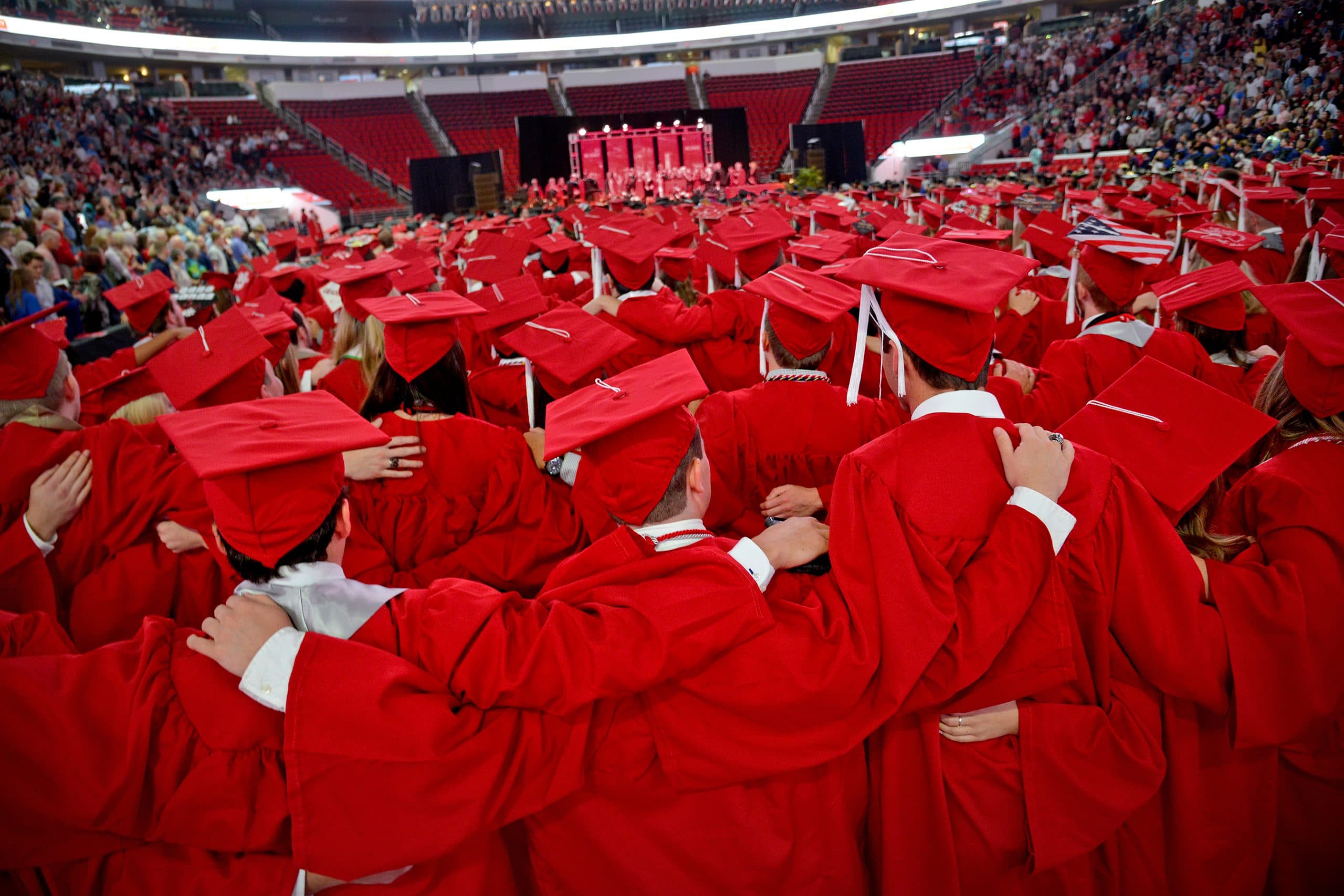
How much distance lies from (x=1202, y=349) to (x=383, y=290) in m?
3.49

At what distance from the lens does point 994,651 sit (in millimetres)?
1324

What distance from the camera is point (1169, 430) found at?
1635mm

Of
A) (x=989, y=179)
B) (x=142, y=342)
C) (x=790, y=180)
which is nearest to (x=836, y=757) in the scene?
(x=142, y=342)

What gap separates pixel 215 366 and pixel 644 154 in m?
23.8

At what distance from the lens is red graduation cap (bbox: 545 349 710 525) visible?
1433 mm

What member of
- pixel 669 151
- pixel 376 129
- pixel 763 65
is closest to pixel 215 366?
pixel 669 151

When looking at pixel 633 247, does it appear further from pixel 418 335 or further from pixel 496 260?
pixel 418 335

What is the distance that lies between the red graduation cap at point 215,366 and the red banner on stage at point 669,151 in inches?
930

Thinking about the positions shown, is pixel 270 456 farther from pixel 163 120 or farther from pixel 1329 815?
pixel 163 120

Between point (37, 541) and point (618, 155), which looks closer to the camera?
point (37, 541)

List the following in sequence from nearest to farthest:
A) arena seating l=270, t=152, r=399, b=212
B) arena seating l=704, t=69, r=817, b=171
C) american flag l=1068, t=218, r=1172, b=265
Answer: american flag l=1068, t=218, r=1172, b=265, arena seating l=270, t=152, r=399, b=212, arena seating l=704, t=69, r=817, b=171

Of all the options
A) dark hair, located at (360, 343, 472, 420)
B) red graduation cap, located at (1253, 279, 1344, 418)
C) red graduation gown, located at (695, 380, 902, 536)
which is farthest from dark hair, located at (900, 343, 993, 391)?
dark hair, located at (360, 343, 472, 420)

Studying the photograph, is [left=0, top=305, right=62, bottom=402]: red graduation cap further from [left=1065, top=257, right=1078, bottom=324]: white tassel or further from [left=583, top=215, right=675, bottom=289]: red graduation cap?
[left=1065, top=257, right=1078, bottom=324]: white tassel

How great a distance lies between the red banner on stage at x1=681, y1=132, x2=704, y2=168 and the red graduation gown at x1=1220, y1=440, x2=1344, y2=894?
24607 millimetres
